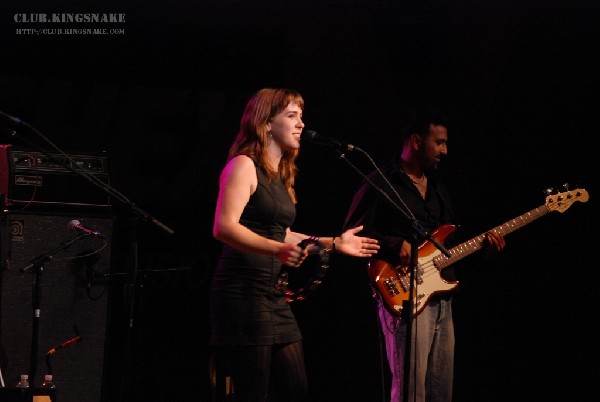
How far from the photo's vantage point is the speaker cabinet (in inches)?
199

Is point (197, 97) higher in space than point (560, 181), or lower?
higher

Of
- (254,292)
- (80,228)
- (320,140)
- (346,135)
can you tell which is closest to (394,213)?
(320,140)

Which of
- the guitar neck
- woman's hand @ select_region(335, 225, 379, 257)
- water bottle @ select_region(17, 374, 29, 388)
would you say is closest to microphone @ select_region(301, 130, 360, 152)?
woman's hand @ select_region(335, 225, 379, 257)

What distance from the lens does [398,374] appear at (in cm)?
450

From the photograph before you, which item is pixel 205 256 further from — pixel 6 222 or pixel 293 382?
pixel 293 382

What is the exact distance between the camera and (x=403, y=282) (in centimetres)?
468

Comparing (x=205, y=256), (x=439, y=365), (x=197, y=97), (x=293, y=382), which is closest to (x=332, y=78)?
(x=197, y=97)

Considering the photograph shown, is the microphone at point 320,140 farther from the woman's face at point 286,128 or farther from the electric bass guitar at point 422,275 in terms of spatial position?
the electric bass guitar at point 422,275

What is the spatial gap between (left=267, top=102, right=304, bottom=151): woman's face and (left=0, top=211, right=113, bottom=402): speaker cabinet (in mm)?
2049

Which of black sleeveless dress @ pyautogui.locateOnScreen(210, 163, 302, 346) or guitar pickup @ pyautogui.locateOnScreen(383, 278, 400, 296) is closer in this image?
black sleeveless dress @ pyautogui.locateOnScreen(210, 163, 302, 346)

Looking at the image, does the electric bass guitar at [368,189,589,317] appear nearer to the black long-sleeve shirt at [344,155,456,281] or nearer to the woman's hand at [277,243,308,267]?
the black long-sleeve shirt at [344,155,456,281]

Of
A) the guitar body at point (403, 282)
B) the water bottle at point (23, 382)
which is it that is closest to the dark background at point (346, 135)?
the water bottle at point (23, 382)

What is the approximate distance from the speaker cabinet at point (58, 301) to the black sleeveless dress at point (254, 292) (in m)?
2.02

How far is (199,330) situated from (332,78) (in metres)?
2.13
